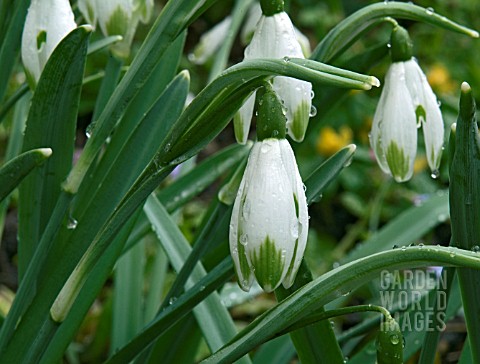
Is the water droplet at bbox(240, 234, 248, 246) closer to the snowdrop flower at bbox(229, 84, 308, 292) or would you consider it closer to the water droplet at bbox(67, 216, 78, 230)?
the snowdrop flower at bbox(229, 84, 308, 292)

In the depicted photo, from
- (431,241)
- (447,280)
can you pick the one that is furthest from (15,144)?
(431,241)

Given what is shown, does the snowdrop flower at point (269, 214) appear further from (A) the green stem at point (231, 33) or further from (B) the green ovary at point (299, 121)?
(A) the green stem at point (231, 33)

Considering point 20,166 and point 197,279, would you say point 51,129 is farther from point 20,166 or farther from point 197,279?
point 197,279

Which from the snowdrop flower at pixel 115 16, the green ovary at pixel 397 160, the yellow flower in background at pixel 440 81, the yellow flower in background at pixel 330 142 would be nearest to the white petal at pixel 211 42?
the snowdrop flower at pixel 115 16

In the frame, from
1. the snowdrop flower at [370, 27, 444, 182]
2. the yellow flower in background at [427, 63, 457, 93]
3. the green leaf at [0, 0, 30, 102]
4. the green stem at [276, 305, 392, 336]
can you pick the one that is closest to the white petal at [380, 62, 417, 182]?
the snowdrop flower at [370, 27, 444, 182]

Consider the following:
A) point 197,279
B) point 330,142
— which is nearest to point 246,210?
point 197,279

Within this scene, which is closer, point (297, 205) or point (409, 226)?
point (297, 205)

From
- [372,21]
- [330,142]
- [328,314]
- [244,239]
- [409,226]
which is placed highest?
[372,21]
